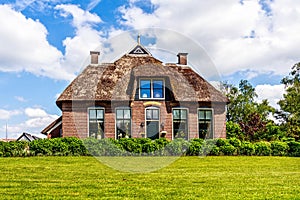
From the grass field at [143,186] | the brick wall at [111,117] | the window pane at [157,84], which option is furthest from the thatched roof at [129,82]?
the grass field at [143,186]

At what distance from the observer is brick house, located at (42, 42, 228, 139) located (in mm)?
26219

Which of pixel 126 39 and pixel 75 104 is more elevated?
pixel 126 39

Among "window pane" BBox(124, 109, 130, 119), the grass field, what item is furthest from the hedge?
the grass field

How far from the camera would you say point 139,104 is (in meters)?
26.7

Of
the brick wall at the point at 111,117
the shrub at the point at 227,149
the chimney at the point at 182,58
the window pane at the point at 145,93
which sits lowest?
the shrub at the point at 227,149

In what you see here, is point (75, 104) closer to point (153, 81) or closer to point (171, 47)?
point (153, 81)

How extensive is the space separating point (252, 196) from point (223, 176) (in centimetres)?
346

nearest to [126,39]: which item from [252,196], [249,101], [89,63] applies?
[252,196]

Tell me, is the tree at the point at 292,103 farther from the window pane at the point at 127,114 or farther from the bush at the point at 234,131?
the window pane at the point at 127,114

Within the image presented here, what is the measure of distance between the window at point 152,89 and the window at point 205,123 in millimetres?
2690

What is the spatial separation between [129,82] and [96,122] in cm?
306

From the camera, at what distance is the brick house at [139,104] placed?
2622 centimetres

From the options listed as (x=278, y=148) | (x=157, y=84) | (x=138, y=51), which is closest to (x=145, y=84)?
(x=157, y=84)

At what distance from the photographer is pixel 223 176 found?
11.6 m
